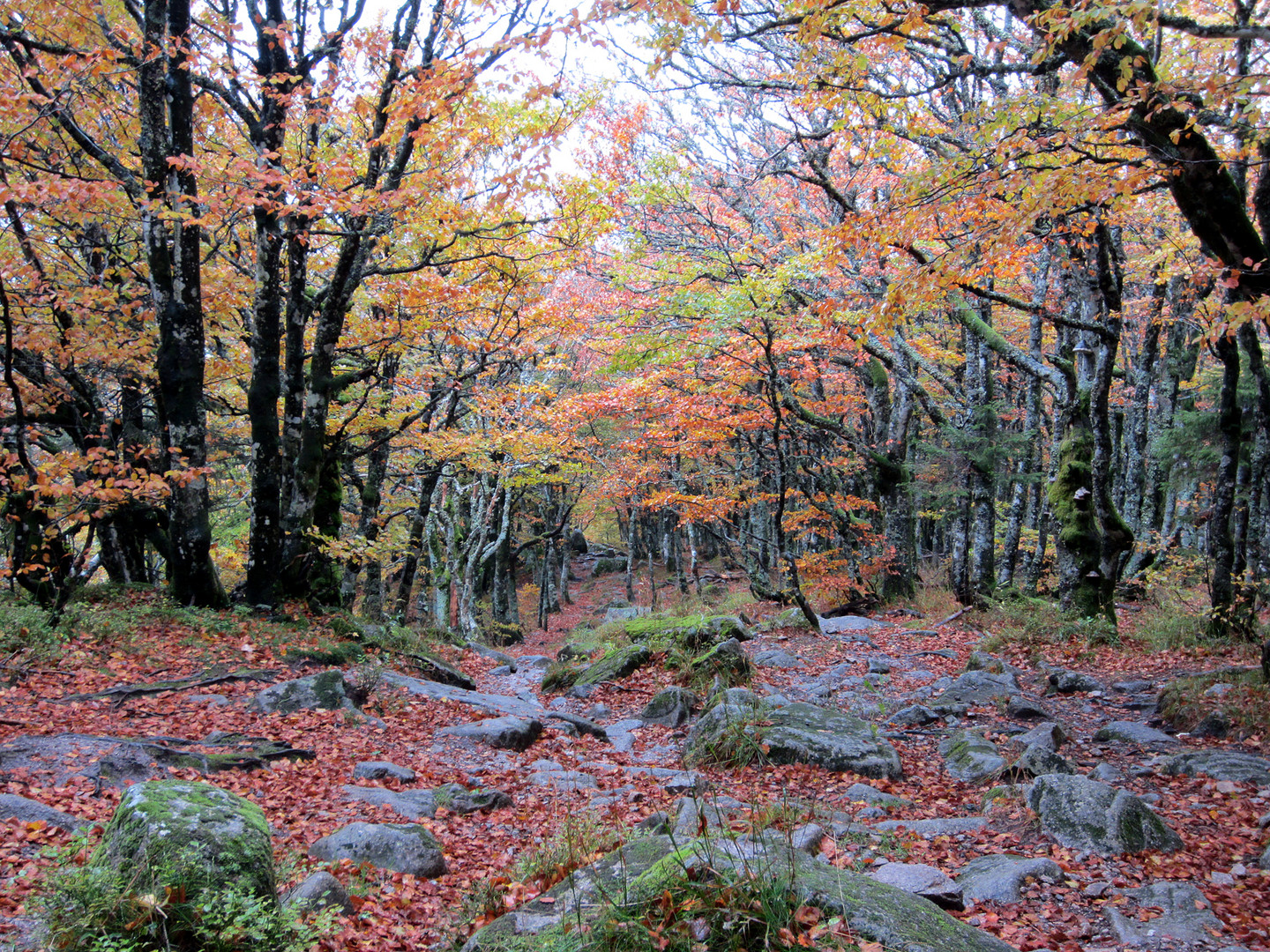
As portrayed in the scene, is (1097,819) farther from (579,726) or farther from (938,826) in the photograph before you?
(579,726)

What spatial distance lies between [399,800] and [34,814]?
236cm

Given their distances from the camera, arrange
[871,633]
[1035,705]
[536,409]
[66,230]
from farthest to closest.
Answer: [536,409], [871,633], [66,230], [1035,705]

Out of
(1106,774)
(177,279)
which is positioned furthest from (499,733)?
(177,279)

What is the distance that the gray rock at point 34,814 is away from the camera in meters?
3.93

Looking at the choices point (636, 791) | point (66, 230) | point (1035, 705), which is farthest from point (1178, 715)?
point (66, 230)

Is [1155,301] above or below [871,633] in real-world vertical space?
above

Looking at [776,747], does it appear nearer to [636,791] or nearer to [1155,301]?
[636,791]

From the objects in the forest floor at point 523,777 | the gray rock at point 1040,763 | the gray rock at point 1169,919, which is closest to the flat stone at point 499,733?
the forest floor at point 523,777

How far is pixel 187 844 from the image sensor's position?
10.1ft

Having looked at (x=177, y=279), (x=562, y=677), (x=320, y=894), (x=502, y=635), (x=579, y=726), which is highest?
(x=177, y=279)

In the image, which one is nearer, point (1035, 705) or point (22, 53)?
point (1035, 705)

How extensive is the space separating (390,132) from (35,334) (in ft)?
19.0

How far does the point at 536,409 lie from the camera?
16266 mm

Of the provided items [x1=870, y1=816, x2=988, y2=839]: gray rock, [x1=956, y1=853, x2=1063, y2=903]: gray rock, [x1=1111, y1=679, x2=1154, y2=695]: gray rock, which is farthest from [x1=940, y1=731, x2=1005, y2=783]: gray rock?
[x1=1111, y1=679, x2=1154, y2=695]: gray rock
